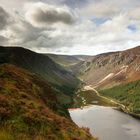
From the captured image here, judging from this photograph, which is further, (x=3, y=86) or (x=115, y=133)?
(x=115, y=133)

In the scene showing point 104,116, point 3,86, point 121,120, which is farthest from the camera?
point 104,116

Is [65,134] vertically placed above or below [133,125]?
above

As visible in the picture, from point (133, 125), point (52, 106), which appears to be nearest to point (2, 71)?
point (52, 106)

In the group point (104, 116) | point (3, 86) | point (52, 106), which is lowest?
point (104, 116)

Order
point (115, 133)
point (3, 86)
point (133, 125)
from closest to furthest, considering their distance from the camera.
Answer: point (3, 86) < point (115, 133) < point (133, 125)

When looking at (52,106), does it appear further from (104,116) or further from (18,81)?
(104,116)

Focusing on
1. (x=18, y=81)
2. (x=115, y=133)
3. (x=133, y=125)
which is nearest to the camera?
(x=18, y=81)

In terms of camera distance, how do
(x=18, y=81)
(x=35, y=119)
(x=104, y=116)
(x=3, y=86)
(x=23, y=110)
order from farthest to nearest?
1. (x=104, y=116)
2. (x=18, y=81)
3. (x=3, y=86)
4. (x=23, y=110)
5. (x=35, y=119)

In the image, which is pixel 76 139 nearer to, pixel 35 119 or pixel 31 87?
pixel 35 119

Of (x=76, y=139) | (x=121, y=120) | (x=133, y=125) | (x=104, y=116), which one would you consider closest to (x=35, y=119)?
(x=76, y=139)
